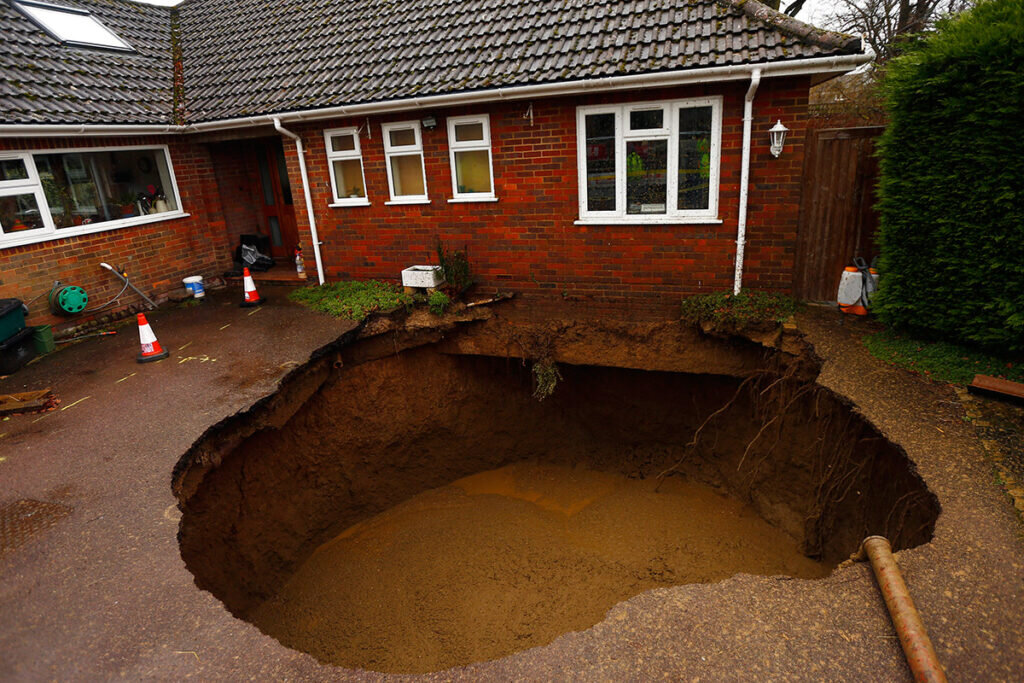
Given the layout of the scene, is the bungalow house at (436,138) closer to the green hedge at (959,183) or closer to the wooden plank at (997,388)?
the green hedge at (959,183)

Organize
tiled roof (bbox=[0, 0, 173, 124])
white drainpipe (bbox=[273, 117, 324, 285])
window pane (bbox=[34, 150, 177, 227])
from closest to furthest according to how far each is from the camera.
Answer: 1. tiled roof (bbox=[0, 0, 173, 124])
2. window pane (bbox=[34, 150, 177, 227])
3. white drainpipe (bbox=[273, 117, 324, 285])

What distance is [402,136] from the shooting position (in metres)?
Result: 8.20

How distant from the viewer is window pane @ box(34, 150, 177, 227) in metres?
7.96

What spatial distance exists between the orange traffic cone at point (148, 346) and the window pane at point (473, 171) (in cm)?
A: 439

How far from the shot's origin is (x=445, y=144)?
25.9ft

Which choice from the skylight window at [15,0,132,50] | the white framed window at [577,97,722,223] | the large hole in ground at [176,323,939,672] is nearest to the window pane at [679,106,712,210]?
the white framed window at [577,97,722,223]

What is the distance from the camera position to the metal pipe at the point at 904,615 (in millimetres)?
2715

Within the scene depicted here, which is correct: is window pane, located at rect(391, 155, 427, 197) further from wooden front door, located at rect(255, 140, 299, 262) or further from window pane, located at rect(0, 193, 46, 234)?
window pane, located at rect(0, 193, 46, 234)

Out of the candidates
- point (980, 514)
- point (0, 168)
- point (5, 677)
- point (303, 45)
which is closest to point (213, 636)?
point (5, 677)

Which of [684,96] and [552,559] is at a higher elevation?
[684,96]

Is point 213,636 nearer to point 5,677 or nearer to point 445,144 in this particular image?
point 5,677

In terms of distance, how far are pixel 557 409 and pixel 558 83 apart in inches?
178

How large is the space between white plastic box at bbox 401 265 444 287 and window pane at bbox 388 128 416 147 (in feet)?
5.95

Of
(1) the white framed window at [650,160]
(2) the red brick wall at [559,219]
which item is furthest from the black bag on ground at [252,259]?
(1) the white framed window at [650,160]
